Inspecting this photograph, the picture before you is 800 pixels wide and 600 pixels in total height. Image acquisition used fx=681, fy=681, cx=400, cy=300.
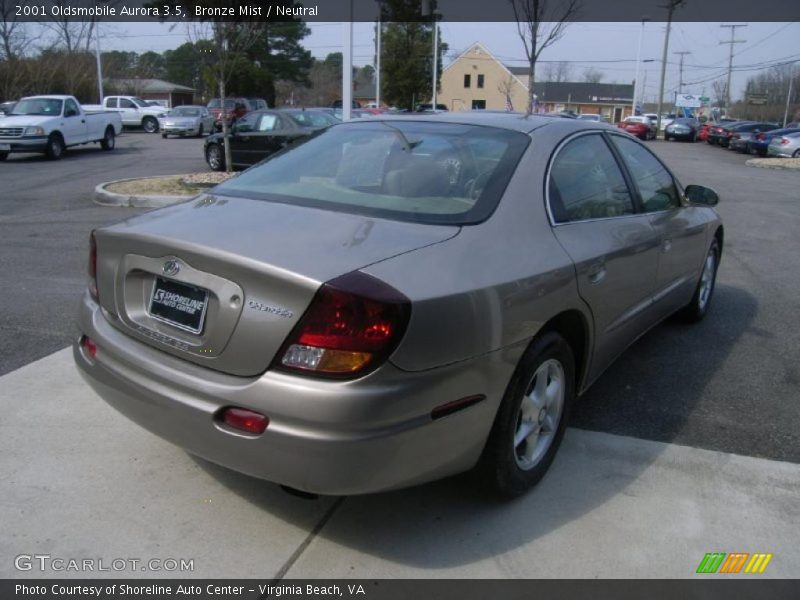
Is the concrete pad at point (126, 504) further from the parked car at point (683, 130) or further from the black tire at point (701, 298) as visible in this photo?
the parked car at point (683, 130)

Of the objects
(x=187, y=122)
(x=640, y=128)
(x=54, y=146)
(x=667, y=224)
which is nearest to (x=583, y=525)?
(x=667, y=224)

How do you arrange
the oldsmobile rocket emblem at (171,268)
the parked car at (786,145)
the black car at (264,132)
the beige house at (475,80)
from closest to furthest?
the oldsmobile rocket emblem at (171,268) < the black car at (264,132) < the parked car at (786,145) < the beige house at (475,80)

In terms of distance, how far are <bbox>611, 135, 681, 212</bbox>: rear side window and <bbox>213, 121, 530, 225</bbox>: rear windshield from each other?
1133 millimetres

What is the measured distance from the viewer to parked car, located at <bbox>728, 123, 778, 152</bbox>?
30078 mm

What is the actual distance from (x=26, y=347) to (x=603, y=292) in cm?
365

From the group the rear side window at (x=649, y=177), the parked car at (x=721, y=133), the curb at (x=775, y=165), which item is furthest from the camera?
the parked car at (x=721, y=133)

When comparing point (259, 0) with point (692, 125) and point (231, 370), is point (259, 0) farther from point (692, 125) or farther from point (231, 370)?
point (692, 125)

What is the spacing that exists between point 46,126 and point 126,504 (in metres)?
18.1

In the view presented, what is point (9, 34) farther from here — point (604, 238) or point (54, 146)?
point (604, 238)

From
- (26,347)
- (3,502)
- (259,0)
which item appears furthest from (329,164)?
(259,0)

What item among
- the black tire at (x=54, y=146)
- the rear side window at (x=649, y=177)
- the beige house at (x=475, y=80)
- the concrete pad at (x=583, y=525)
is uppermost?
the beige house at (x=475, y=80)

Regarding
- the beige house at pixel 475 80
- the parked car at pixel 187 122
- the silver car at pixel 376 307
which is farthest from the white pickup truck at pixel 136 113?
the beige house at pixel 475 80

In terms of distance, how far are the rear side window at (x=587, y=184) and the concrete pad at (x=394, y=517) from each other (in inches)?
46.5

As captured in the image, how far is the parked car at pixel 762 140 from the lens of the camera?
1073 inches
